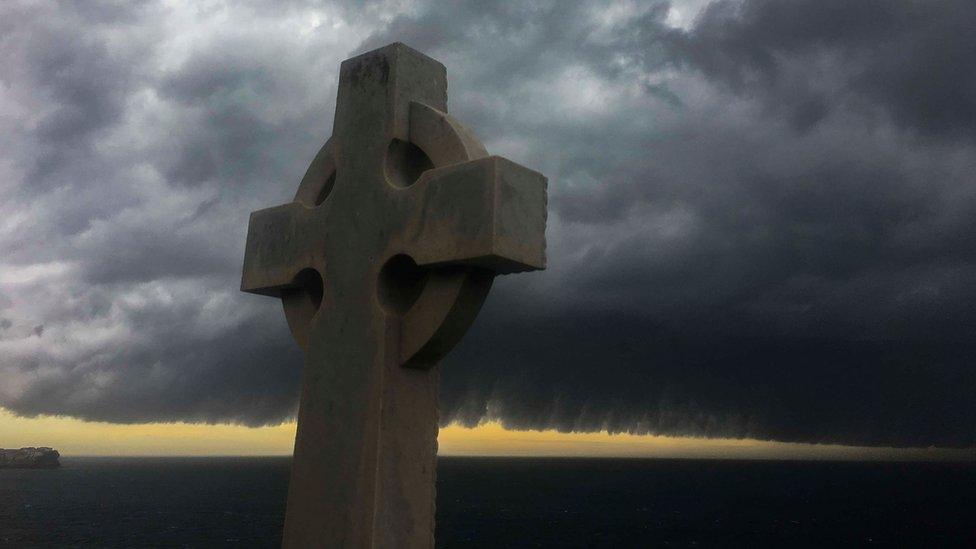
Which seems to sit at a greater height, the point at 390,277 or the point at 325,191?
the point at 325,191

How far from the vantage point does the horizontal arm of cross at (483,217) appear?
4.68 meters

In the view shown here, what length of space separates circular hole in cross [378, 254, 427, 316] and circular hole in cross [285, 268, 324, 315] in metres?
0.90

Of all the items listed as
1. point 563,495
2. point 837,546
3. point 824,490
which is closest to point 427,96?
point 837,546

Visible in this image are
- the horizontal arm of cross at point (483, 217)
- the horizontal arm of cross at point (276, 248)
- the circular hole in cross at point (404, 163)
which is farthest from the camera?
the horizontal arm of cross at point (276, 248)

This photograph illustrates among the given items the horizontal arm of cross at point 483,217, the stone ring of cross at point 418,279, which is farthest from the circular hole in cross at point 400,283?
the horizontal arm of cross at point 483,217

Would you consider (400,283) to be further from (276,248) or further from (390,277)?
(276,248)

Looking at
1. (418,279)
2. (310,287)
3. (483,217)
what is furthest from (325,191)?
(483,217)

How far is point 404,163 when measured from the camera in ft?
18.6

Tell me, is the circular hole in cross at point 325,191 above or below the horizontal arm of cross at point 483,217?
above

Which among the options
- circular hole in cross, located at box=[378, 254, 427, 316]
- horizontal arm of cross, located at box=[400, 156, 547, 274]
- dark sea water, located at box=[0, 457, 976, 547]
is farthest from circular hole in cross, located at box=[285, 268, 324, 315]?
dark sea water, located at box=[0, 457, 976, 547]

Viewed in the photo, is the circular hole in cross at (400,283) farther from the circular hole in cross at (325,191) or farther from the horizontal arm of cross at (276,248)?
the circular hole in cross at (325,191)

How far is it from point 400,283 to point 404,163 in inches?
34.8

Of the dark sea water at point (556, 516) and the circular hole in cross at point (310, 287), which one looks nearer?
the circular hole in cross at point (310, 287)

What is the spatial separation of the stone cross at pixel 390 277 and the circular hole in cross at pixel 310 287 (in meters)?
0.02
